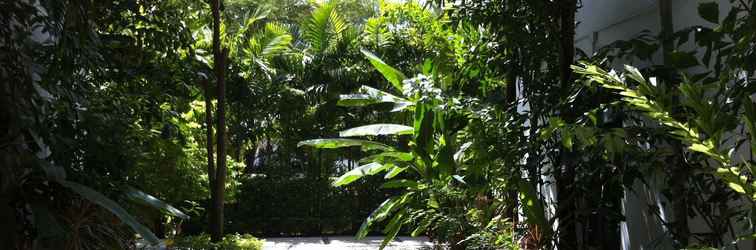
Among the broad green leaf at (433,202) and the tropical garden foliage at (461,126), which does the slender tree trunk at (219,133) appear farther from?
the broad green leaf at (433,202)

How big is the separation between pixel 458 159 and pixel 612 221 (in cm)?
268

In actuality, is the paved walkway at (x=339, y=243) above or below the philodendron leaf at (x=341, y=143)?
below

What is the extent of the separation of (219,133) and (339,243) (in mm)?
6325

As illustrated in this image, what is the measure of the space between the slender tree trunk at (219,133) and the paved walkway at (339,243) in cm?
426

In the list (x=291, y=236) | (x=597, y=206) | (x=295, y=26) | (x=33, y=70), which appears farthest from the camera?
(x=295, y=26)

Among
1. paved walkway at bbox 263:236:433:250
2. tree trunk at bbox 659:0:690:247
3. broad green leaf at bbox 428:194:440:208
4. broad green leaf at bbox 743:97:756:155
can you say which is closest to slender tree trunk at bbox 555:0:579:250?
Answer: tree trunk at bbox 659:0:690:247

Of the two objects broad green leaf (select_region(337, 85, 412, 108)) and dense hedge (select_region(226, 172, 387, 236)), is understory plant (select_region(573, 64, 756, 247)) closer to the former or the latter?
broad green leaf (select_region(337, 85, 412, 108))

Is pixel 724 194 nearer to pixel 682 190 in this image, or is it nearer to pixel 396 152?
pixel 682 190

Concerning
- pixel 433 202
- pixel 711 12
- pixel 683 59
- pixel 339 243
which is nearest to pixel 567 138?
pixel 683 59

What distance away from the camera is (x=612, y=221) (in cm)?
511

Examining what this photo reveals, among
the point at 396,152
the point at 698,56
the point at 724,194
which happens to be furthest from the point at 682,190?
the point at 396,152

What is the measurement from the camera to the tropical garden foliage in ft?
12.0

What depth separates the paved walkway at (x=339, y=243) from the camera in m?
12.6

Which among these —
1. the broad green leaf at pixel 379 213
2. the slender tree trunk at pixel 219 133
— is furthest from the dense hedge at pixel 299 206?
the broad green leaf at pixel 379 213
